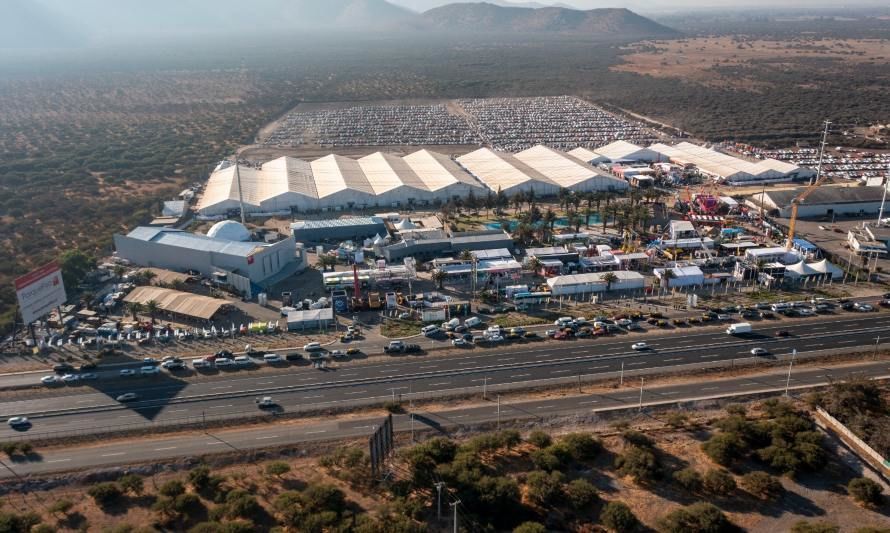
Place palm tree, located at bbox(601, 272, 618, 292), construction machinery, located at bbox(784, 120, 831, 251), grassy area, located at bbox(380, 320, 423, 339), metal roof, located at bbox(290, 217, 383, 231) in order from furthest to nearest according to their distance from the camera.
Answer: metal roof, located at bbox(290, 217, 383, 231) → construction machinery, located at bbox(784, 120, 831, 251) → palm tree, located at bbox(601, 272, 618, 292) → grassy area, located at bbox(380, 320, 423, 339)

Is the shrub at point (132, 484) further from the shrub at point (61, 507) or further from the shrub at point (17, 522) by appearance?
the shrub at point (17, 522)

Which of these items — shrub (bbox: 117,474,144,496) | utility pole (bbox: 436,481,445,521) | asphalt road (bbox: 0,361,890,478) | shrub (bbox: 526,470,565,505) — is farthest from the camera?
asphalt road (bbox: 0,361,890,478)

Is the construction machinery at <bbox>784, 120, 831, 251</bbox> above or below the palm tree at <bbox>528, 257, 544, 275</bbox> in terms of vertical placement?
above

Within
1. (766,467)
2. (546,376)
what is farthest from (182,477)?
(766,467)

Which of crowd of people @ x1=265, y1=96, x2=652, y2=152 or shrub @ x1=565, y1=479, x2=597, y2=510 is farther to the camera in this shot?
crowd of people @ x1=265, y1=96, x2=652, y2=152

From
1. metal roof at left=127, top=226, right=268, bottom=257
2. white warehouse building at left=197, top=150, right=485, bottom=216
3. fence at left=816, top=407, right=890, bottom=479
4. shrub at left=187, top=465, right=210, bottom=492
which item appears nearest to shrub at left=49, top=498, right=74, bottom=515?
shrub at left=187, top=465, right=210, bottom=492

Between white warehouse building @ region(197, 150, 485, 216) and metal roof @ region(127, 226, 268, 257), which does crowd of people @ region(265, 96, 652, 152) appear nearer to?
white warehouse building @ region(197, 150, 485, 216)
